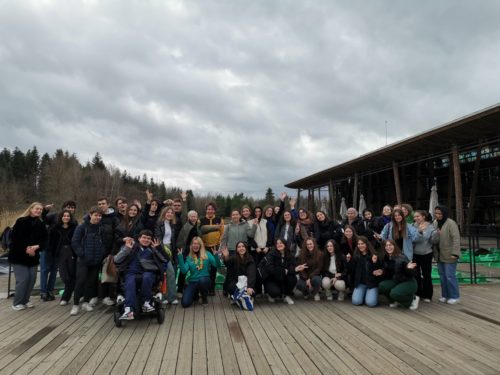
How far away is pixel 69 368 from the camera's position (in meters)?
3.12

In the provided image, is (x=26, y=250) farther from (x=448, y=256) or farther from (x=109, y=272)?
(x=448, y=256)

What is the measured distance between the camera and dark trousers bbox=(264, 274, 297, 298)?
18.2 ft

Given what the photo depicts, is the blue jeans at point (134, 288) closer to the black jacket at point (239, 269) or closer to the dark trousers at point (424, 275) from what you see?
the black jacket at point (239, 269)

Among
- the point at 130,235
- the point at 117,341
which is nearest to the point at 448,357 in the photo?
the point at 117,341

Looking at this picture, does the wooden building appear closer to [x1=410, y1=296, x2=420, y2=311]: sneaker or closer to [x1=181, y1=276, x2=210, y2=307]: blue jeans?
[x1=410, y1=296, x2=420, y2=311]: sneaker

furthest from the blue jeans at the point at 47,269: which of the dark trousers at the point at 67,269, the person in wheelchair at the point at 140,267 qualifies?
the person in wheelchair at the point at 140,267

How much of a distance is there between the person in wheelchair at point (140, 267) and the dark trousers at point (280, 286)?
1801mm

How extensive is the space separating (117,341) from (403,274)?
13.9 ft

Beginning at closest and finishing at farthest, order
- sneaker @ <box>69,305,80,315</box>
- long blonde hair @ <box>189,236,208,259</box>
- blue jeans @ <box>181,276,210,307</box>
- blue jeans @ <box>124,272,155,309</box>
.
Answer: blue jeans @ <box>124,272,155,309</box>, sneaker @ <box>69,305,80,315</box>, blue jeans @ <box>181,276,210,307</box>, long blonde hair @ <box>189,236,208,259</box>

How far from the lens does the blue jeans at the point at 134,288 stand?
4371 mm

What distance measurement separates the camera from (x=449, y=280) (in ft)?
18.4

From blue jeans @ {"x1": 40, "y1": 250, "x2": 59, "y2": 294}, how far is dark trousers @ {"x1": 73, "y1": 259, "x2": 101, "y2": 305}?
0.84 m

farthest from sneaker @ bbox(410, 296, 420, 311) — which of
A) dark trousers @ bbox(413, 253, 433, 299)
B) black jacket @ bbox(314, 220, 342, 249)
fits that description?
black jacket @ bbox(314, 220, 342, 249)

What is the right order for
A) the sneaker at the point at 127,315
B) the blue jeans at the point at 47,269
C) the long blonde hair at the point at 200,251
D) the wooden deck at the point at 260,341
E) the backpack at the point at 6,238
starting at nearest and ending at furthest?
the wooden deck at the point at 260,341
the sneaker at the point at 127,315
the backpack at the point at 6,238
the long blonde hair at the point at 200,251
the blue jeans at the point at 47,269
